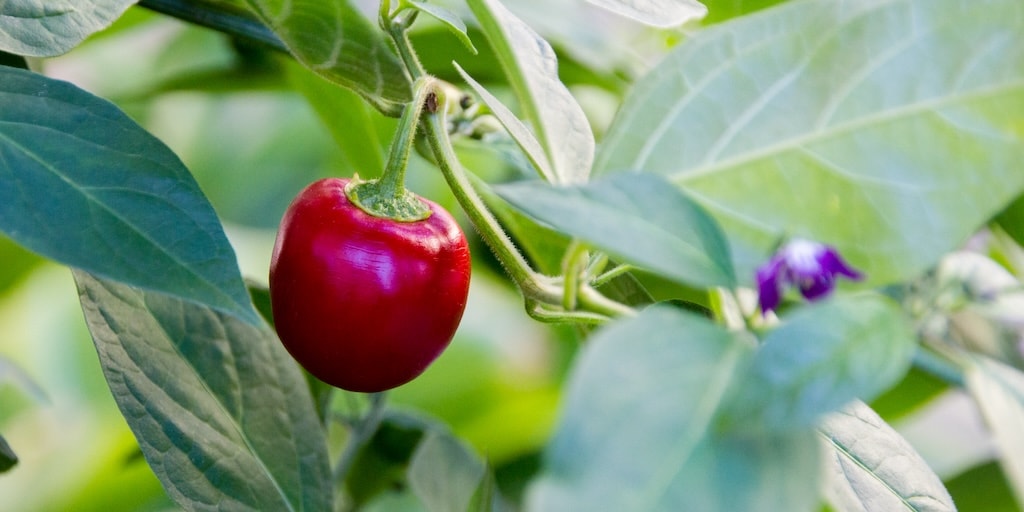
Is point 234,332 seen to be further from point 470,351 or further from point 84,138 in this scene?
point 470,351

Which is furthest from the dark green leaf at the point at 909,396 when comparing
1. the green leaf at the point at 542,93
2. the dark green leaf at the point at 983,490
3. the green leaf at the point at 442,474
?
the green leaf at the point at 542,93

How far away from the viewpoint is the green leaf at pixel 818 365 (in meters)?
0.23

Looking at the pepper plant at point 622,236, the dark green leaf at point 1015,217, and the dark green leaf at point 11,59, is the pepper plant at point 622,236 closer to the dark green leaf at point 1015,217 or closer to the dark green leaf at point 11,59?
the dark green leaf at point 11,59

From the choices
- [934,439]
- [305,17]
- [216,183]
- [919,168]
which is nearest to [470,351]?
[216,183]

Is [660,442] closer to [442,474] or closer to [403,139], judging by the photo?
[403,139]

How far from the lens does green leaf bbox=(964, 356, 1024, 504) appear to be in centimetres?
60

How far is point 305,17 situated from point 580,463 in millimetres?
247

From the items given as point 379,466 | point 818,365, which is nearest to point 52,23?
point 818,365

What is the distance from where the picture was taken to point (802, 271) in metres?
0.28

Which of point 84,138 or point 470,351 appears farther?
point 470,351

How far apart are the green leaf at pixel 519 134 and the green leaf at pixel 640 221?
0.20 ft

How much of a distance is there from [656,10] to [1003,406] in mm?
473

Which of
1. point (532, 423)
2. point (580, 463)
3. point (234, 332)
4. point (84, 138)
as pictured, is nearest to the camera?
point (580, 463)

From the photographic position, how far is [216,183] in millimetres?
1167
